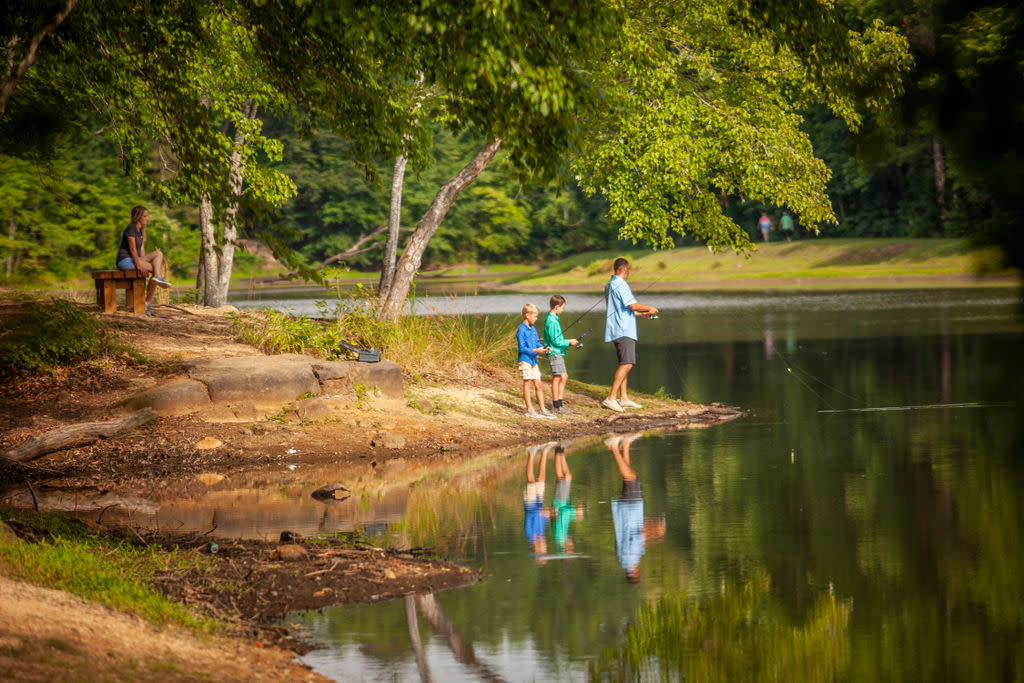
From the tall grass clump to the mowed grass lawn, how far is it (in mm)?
33206

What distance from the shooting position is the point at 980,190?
150 inches

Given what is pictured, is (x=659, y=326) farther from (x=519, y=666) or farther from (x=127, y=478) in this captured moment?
(x=519, y=666)

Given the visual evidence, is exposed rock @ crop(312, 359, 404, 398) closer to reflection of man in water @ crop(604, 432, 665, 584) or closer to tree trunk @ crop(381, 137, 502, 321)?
reflection of man in water @ crop(604, 432, 665, 584)

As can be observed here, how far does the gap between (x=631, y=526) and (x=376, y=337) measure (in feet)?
28.3

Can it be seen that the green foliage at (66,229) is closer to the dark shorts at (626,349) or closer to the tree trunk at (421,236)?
the tree trunk at (421,236)

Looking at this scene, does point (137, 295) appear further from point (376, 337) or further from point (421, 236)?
point (421, 236)

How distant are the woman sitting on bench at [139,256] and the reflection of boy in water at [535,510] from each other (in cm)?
780

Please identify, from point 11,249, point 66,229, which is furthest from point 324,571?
point 66,229

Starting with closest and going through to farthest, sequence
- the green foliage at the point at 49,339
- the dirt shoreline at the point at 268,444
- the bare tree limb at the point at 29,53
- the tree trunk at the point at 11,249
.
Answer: the dirt shoreline at the point at 268,444 → the bare tree limb at the point at 29,53 → the green foliage at the point at 49,339 → the tree trunk at the point at 11,249

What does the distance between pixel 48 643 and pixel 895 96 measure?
425 centimetres

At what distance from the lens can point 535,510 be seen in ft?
34.8

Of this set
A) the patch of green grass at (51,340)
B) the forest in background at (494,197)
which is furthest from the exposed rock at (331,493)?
the patch of green grass at (51,340)

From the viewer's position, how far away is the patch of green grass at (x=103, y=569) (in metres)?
6.70

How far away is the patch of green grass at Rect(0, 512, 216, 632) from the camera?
6695 mm
